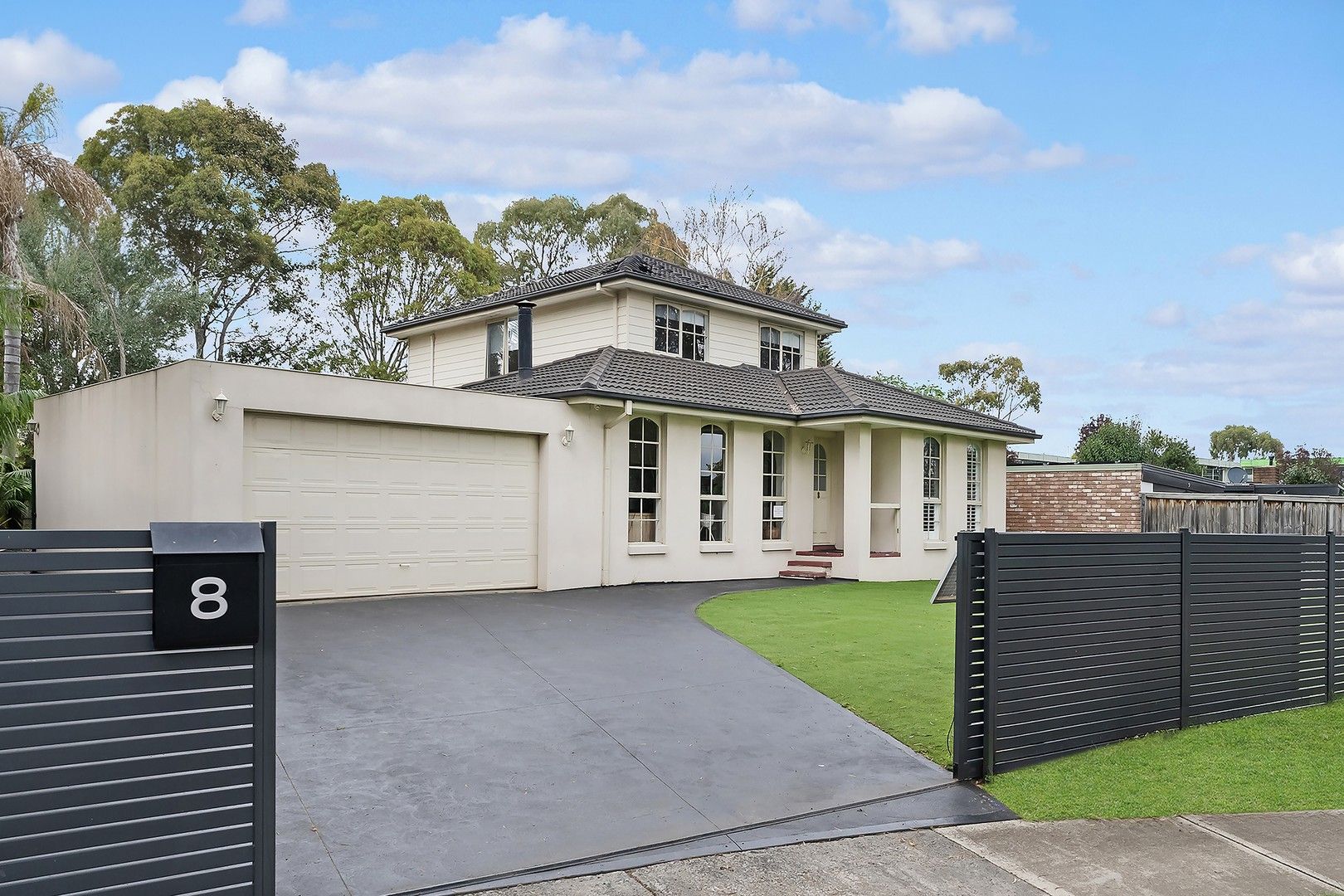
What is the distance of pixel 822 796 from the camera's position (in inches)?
237

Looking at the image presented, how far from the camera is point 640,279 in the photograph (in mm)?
17969

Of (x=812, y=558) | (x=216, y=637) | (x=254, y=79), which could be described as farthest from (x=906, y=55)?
(x=254, y=79)

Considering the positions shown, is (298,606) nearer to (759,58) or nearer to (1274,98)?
(759,58)

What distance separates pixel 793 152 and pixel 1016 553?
77.3 ft

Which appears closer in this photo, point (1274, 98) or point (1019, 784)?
point (1019, 784)

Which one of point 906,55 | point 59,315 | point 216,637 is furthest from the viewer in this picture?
point 59,315

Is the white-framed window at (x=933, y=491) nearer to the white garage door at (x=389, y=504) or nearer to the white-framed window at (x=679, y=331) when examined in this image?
→ the white-framed window at (x=679, y=331)

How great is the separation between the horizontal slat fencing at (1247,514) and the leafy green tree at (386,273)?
81.9 feet

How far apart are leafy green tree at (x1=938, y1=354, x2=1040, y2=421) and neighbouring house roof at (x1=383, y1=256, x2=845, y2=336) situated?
32524 mm

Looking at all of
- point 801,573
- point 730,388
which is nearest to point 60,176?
point 730,388

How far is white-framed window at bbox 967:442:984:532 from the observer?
20.6 m

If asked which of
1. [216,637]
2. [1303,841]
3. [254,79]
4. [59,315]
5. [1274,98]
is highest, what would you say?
[254,79]

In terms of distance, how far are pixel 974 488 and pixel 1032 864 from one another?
16.6 meters

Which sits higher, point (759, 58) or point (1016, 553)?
point (759, 58)
